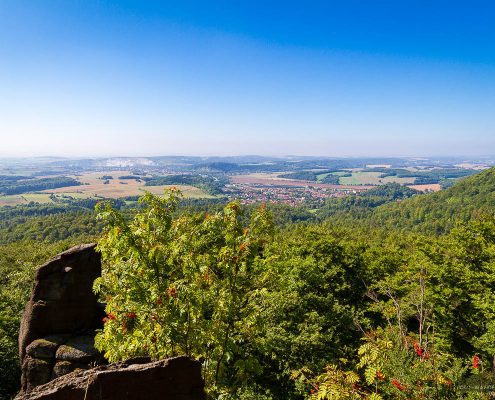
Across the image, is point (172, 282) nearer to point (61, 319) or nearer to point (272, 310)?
point (61, 319)

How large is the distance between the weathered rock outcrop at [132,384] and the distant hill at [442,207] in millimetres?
134481

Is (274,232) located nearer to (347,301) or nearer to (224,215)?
(224,215)

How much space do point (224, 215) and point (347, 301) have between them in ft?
74.7

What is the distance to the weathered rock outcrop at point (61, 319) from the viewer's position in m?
12.6

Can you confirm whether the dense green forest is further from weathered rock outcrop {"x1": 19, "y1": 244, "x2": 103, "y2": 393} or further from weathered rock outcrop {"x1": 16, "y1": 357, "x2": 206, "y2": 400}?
weathered rock outcrop {"x1": 19, "y1": 244, "x2": 103, "y2": 393}

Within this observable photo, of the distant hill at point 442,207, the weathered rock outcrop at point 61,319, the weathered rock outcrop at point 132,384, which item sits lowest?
the distant hill at point 442,207

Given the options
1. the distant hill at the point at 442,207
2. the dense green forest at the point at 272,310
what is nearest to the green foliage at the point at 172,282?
the dense green forest at the point at 272,310

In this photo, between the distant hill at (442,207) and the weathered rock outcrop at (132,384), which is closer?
the weathered rock outcrop at (132,384)

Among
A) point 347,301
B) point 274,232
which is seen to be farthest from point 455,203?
point 274,232

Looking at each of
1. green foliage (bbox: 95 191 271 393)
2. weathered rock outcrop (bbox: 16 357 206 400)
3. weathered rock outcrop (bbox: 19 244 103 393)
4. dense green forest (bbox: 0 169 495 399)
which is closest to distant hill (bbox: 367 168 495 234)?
dense green forest (bbox: 0 169 495 399)

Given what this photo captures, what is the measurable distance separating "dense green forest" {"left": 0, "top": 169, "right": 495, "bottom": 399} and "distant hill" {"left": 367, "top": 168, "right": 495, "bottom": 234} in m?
110

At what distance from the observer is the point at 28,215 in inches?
6481

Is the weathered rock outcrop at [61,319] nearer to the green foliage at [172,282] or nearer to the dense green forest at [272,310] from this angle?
the dense green forest at [272,310]

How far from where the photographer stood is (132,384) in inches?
261
